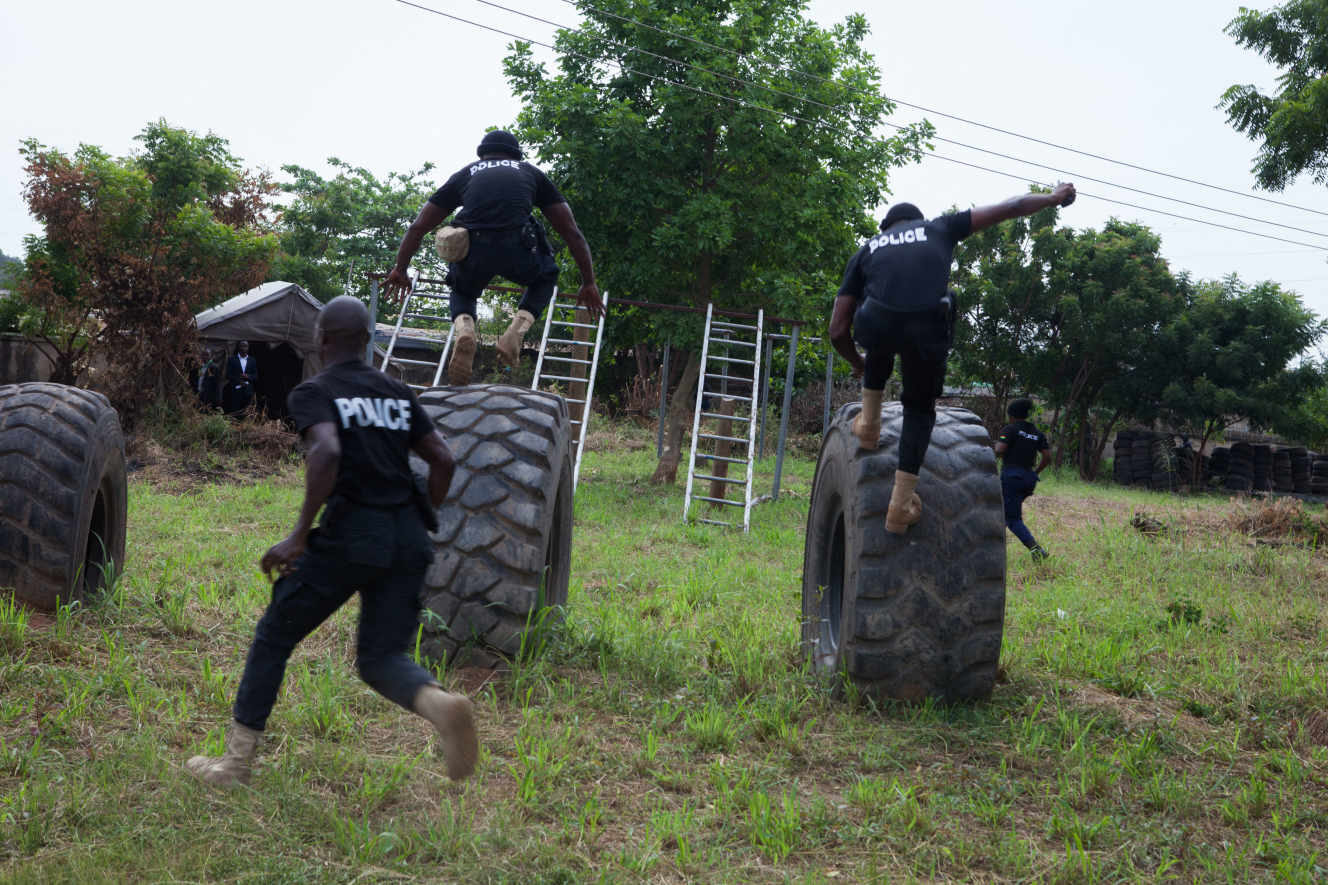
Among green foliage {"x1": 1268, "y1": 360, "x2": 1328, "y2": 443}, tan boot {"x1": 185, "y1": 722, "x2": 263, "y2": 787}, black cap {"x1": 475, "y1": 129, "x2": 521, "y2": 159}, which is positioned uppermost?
green foliage {"x1": 1268, "y1": 360, "x2": 1328, "y2": 443}

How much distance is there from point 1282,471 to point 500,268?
27.9m

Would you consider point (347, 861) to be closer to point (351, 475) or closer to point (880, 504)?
point (351, 475)

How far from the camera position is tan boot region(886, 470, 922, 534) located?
391 cm

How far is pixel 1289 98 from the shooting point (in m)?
14.7

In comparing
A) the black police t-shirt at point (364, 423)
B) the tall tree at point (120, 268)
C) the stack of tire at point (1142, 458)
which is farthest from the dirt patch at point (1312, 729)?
the stack of tire at point (1142, 458)

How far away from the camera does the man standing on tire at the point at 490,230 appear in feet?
16.5

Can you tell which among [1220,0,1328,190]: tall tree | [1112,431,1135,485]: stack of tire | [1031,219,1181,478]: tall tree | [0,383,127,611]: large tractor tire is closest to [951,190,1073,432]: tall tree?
[1031,219,1181,478]: tall tree

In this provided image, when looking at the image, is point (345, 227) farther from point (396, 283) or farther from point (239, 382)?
point (396, 283)

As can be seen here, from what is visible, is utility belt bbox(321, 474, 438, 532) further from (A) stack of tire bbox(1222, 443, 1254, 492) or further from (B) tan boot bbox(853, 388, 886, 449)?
(A) stack of tire bbox(1222, 443, 1254, 492)

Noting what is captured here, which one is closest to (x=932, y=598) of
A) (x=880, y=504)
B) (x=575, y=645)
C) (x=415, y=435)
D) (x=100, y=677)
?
(x=880, y=504)

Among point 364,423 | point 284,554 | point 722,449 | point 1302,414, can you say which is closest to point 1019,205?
point 364,423

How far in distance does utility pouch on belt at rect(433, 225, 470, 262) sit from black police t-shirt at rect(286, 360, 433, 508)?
5.93ft

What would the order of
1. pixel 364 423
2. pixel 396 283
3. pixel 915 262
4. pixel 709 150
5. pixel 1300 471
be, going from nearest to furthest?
1. pixel 364 423
2. pixel 915 262
3. pixel 396 283
4. pixel 709 150
5. pixel 1300 471

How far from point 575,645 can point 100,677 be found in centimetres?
184
